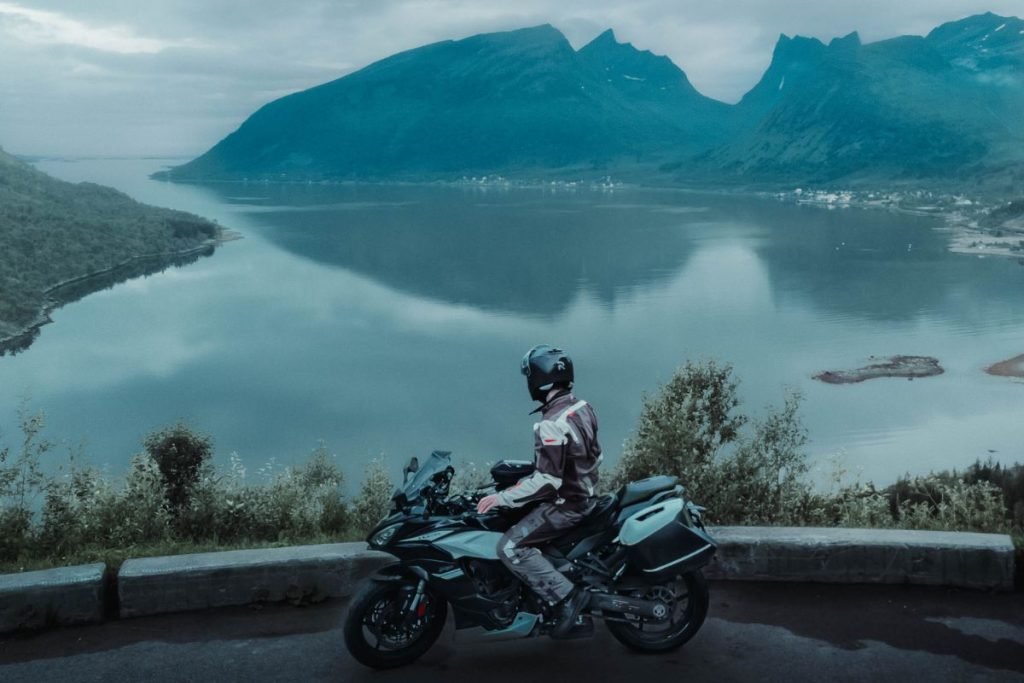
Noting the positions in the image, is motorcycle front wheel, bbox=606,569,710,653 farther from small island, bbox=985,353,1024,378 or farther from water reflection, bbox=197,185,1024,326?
water reflection, bbox=197,185,1024,326

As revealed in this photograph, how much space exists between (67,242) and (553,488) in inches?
3849

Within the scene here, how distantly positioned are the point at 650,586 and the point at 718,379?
757 centimetres

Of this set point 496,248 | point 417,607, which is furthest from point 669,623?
point 496,248

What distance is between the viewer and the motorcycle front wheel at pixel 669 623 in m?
5.44

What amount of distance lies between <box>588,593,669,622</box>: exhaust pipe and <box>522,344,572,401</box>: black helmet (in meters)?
1.12

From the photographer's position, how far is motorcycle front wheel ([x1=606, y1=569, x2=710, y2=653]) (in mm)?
5441

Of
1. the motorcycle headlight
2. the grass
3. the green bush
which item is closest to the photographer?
the motorcycle headlight

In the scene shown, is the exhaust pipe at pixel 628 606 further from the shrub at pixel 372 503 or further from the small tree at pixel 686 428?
the small tree at pixel 686 428

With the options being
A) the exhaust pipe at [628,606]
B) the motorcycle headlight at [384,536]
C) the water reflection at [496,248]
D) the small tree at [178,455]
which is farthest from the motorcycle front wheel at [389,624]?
the water reflection at [496,248]

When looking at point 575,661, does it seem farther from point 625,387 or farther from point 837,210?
point 837,210

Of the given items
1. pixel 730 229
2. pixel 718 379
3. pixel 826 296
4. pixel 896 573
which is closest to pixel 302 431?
pixel 718 379

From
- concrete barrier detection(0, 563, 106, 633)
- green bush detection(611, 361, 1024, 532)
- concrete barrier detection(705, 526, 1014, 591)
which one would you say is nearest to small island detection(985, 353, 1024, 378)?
green bush detection(611, 361, 1024, 532)

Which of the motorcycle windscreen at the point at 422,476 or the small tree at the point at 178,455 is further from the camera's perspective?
the small tree at the point at 178,455

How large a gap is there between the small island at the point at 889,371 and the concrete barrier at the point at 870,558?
4518 cm
